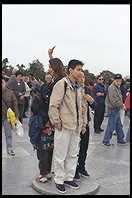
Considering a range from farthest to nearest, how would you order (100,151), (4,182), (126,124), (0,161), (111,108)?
1. (126,124)
2. (111,108)
3. (100,151)
4. (0,161)
5. (4,182)

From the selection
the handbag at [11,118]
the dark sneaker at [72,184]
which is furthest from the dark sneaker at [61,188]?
the handbag at [11,118]

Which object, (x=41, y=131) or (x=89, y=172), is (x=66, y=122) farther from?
(x=89, y=172)

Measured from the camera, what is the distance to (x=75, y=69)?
4.55 m

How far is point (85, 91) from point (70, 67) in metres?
0.74

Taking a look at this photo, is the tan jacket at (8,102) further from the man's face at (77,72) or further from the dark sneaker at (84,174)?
the man's face at (77,72)

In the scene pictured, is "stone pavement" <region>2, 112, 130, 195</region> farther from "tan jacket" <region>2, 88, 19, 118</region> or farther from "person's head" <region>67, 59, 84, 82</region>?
"person's head" <region>67, 59, 84, 82</region>

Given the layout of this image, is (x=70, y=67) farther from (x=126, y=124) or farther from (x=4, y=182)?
(x=126, y=124)

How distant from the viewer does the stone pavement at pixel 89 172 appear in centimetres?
453

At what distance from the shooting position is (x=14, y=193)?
440 cm

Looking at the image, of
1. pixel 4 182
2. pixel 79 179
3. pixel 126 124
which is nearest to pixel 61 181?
pixel 79 179

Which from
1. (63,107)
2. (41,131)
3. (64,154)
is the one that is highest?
(63,107)

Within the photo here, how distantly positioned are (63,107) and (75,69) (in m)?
0.58

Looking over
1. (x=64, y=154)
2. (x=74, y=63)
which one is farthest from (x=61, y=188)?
(x=74, y=63)

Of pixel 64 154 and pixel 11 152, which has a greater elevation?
pixel 64 154
